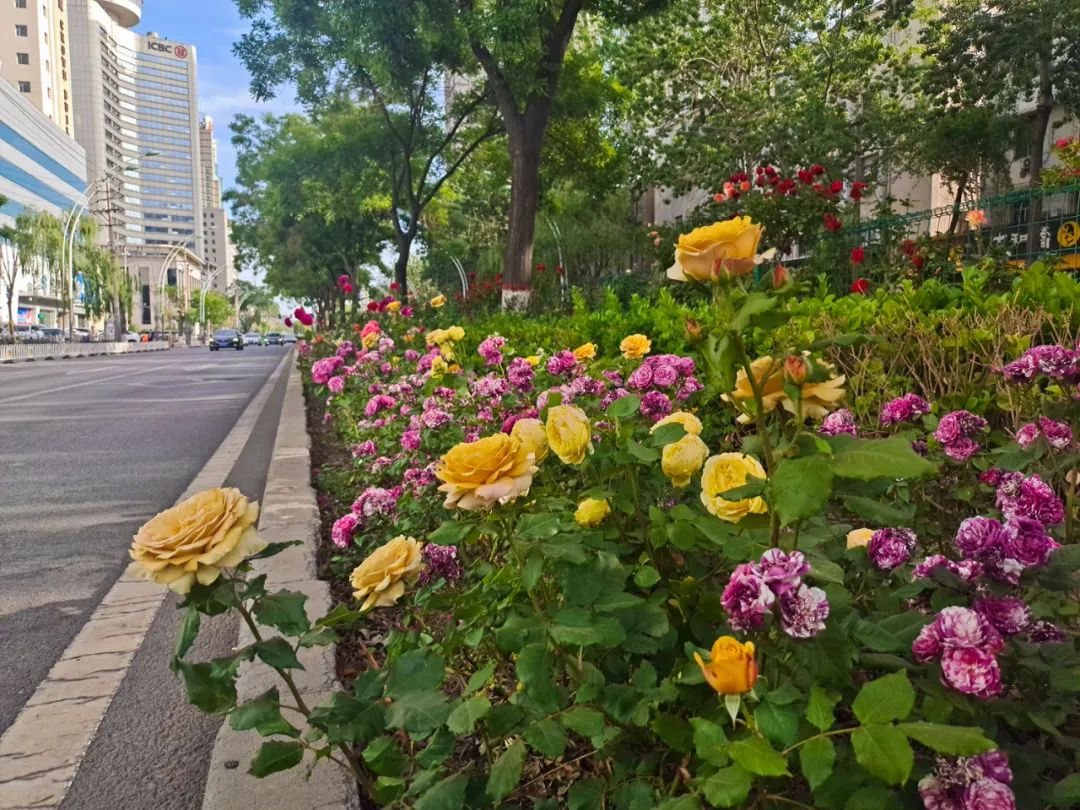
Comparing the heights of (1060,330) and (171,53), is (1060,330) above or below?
below

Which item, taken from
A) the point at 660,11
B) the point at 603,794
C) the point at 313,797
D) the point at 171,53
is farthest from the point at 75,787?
the point at 171,53

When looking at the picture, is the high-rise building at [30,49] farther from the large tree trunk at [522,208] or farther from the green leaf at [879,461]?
the green leaf at [879,461]

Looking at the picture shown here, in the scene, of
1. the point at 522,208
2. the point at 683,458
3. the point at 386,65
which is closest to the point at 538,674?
the point at 683,458

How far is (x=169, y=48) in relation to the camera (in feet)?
580

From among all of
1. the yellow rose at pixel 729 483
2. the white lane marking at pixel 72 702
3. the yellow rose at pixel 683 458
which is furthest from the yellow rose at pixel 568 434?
the white lane marking at pixel 72 702

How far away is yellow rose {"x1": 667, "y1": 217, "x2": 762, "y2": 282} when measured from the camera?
3.99 feet

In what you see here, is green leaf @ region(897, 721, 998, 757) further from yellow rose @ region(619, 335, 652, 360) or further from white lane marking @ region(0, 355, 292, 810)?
yellow rose @ region(619, 335, 652, 360)

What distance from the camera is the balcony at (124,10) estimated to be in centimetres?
14375

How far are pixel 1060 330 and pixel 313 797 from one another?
9.89ft

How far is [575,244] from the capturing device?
40906 millimetres

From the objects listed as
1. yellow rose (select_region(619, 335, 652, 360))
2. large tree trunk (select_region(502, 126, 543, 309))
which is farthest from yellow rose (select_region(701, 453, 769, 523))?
large tree trunk (select_region(502, 126, 543, 309))

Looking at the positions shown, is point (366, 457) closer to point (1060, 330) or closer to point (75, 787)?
point (75, 787)

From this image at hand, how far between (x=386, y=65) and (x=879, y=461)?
15.7 metres

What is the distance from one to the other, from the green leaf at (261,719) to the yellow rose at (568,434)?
73 centimetres
